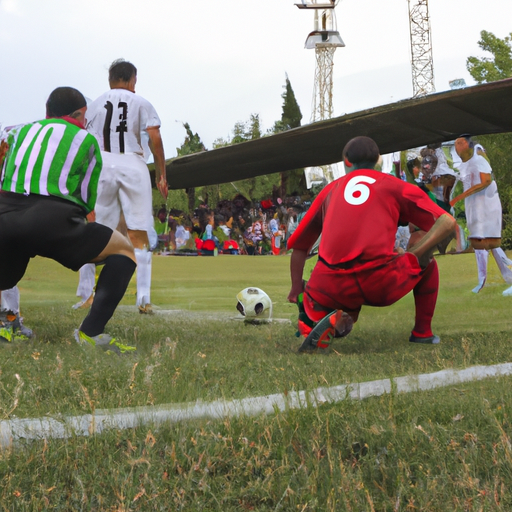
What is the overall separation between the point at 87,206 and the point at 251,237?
12.5 ft

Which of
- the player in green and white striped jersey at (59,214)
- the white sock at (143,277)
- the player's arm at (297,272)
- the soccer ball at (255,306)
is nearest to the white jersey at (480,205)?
the soccer ball at (255,306)

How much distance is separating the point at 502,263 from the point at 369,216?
2.33 m

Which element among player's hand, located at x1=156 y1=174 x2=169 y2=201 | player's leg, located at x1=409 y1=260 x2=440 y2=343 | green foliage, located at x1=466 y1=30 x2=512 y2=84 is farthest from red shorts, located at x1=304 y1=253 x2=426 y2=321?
green foliage, located at x1=466 y1=30 x2=512 y2=84

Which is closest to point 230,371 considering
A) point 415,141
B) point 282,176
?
point 415,141

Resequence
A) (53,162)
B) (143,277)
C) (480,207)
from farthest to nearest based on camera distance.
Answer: (143,277) < (480,207) < (53,162)

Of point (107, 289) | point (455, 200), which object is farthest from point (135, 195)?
point (455, 200)

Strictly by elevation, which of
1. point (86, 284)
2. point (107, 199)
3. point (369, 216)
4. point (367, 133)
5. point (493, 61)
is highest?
point (493, 61)

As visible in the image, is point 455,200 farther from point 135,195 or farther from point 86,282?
point 86,282

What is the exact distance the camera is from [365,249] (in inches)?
161

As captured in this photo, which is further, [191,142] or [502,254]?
[191,142]

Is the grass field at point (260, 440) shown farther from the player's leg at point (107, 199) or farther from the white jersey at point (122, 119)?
the white jersey at point (122, 119)

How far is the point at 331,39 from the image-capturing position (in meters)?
10.3

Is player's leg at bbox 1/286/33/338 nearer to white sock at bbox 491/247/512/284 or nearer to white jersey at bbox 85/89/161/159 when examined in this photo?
white jersey at bbox 85/89/161/159

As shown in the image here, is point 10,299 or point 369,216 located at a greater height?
point 369,216
